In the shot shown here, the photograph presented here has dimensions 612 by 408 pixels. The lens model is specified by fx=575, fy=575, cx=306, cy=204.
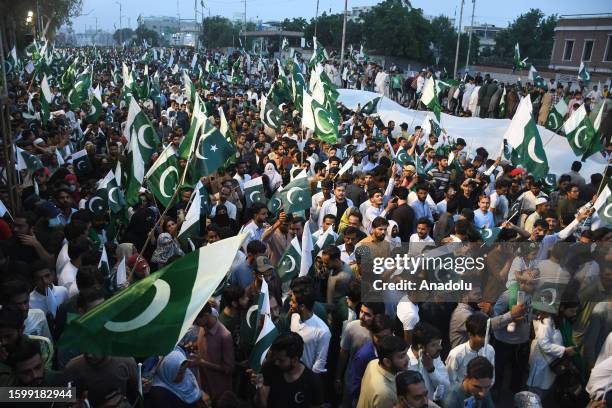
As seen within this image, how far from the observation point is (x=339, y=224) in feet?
23.8

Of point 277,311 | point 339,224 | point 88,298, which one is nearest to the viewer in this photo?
point 88,298

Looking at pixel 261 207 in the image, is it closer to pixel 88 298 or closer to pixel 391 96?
pixel 88 298

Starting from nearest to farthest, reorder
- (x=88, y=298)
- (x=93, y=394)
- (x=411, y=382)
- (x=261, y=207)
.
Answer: (x=411, y=382) < (x=93, y=394) < (x=88, y=298) < (x=261, y=207)

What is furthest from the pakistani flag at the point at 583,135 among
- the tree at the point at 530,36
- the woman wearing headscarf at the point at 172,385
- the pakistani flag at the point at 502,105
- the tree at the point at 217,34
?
the tree at the point at 217,34

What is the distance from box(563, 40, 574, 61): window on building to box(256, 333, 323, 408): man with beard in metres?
45.0

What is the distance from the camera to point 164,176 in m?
6.68

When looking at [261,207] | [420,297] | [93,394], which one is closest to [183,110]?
[261,207]

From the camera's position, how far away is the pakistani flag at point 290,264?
5652mm

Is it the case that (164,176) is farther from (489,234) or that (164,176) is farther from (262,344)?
(489,234)

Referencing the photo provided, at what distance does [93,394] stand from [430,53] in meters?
45.5

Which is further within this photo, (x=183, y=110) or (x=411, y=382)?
(x=183, y=110)

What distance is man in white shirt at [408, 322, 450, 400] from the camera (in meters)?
3.89

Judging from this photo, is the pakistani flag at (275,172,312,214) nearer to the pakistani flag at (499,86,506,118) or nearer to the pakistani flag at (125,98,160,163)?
the pakistani flag at (125,98,160,163)

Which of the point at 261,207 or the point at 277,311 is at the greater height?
the point at 261,207
